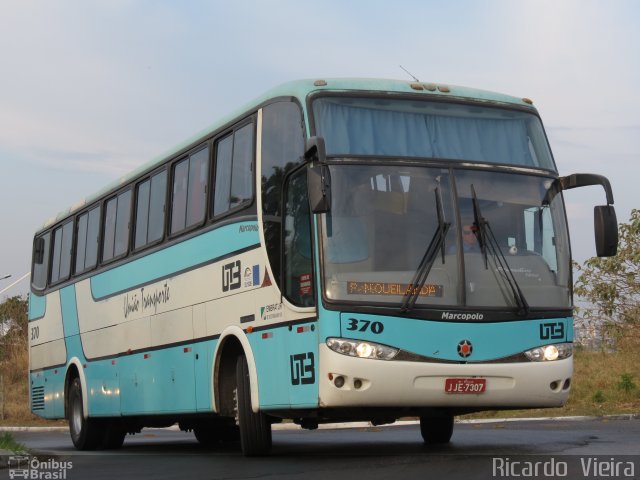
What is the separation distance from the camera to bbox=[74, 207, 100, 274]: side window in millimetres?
19391

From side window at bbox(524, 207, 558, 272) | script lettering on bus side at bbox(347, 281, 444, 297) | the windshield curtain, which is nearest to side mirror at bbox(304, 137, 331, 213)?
the windshield curtain

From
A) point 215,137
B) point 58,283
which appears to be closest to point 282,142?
point 215,137

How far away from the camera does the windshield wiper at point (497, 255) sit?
12.0 meters

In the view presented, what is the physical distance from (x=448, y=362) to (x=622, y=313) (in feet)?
53.2

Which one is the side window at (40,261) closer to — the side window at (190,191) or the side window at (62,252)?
the side window at (62,252)

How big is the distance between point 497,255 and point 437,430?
11.9 feet

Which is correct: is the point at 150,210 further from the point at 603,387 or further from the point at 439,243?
the point at 603,387

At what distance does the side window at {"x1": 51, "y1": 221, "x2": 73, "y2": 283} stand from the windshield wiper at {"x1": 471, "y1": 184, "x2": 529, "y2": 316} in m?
10.4

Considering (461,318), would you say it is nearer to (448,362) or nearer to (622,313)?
(448,362)

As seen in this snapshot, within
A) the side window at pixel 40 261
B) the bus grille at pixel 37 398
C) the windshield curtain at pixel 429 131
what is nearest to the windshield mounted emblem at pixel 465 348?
the windshield curtain at pixel 429 131

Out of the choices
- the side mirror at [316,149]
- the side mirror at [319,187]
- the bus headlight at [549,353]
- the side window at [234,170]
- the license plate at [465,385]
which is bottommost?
the license plate at [465,385]

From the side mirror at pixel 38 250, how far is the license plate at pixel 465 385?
41.6 feet

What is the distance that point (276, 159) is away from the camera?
12734 mm

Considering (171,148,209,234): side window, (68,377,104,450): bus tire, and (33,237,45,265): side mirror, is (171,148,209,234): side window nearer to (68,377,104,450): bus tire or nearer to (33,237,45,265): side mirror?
(68,377,104,450): bus tire
